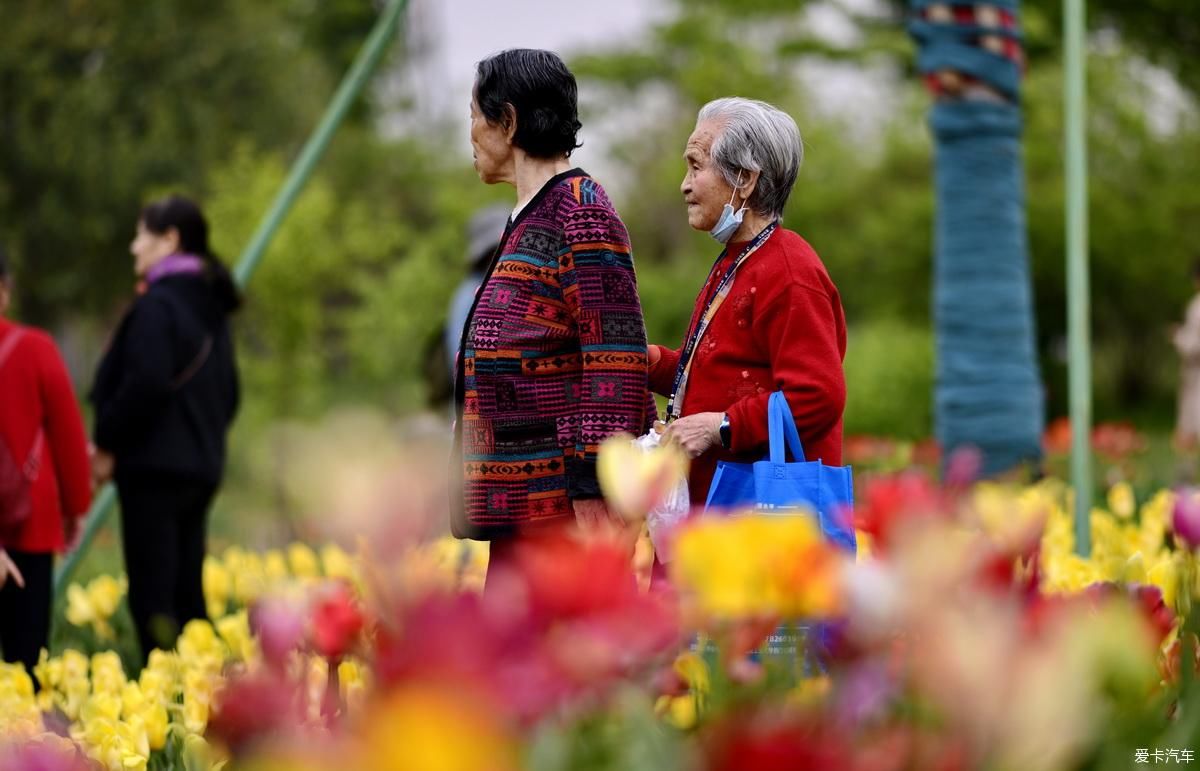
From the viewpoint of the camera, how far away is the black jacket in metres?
4.29

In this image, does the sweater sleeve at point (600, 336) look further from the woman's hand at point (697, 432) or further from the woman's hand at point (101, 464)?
the woman's hand at point (101, 464)

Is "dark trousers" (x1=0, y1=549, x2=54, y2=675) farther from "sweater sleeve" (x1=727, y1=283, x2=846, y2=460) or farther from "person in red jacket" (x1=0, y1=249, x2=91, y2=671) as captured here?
"sweater sleeve" (x1=727, y1=283, x2=846, y2=460)

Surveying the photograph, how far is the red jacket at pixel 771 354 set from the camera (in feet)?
8.05

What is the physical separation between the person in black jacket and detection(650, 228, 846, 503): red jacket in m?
2.14

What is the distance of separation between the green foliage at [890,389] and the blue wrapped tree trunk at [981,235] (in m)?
5.83

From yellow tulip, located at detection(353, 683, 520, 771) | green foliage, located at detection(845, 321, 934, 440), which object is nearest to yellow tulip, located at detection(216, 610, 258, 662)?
yellow tulip, located at detection(353, 683, 520, 771)

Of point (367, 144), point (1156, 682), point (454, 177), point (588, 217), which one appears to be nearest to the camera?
point (1156, 682)

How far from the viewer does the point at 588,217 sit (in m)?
2.70

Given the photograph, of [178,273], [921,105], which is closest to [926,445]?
[178,273]

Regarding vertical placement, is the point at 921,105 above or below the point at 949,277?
above

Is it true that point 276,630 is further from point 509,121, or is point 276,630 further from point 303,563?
point 303,563

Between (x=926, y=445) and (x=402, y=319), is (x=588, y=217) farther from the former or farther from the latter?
(x=402, y=319)

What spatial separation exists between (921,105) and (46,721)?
18710 millimetres

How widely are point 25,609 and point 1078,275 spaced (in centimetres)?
315
